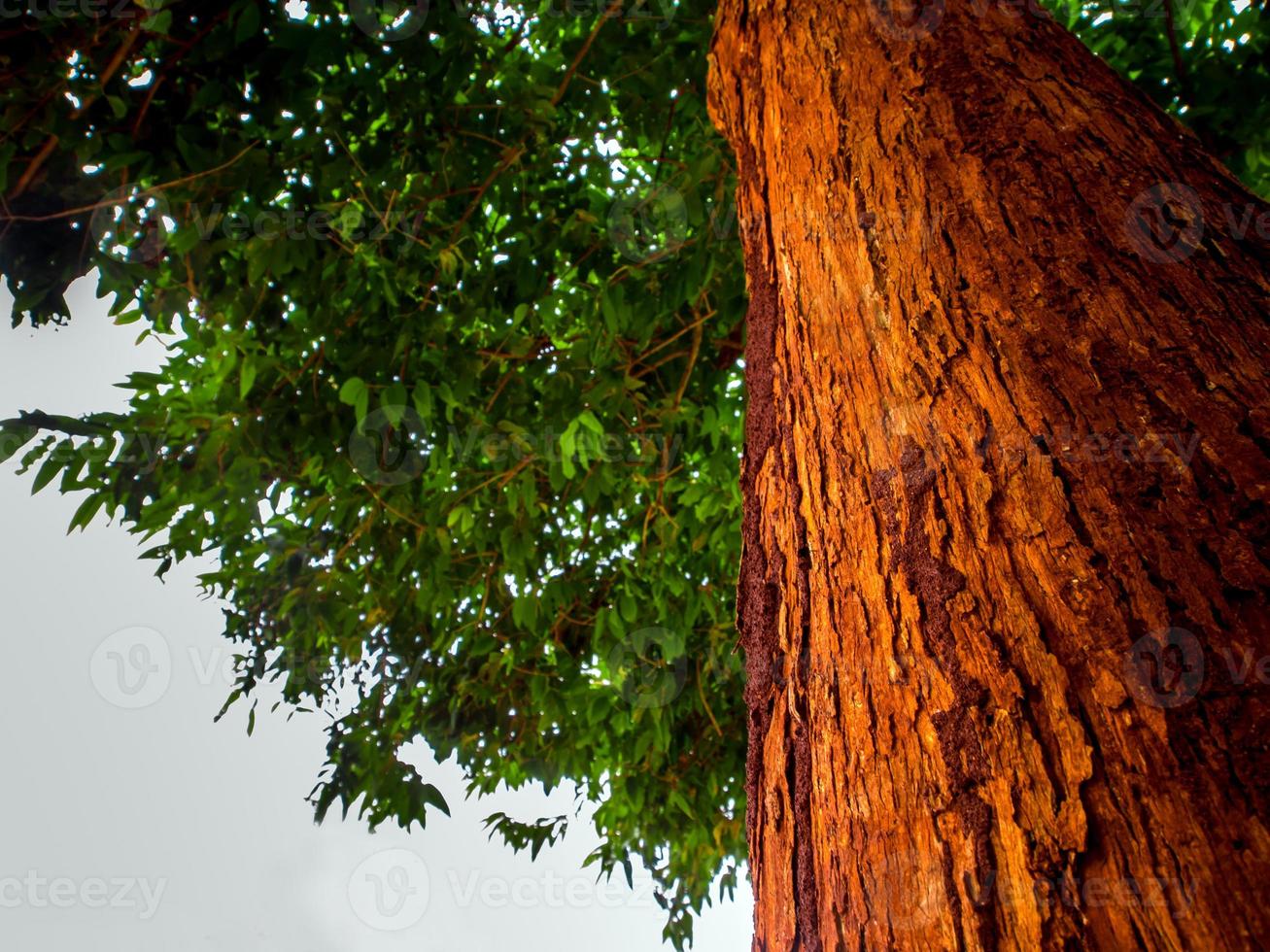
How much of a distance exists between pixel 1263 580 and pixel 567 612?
10.6 ft

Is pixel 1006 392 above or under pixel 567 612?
under

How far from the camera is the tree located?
633 mm

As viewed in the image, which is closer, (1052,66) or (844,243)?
(844,243)

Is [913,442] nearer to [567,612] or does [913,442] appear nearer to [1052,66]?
[1052,66]

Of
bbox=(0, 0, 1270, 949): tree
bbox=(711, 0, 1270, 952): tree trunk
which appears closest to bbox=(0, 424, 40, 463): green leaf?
bbox=(0, 0, 1270, 949): tree

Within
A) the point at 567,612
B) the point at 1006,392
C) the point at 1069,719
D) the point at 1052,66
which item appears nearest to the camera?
the point at 1069,719

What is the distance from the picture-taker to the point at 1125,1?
8.70ft

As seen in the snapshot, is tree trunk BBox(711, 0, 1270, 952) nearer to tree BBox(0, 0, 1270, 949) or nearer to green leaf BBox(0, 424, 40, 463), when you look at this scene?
tree BBox(0, 0, 1270, 949)

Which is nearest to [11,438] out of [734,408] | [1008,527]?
[734,408]

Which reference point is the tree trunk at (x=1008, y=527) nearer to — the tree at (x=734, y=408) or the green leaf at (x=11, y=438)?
the tree at (x=734, y=408)

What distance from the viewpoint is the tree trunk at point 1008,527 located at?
566mm

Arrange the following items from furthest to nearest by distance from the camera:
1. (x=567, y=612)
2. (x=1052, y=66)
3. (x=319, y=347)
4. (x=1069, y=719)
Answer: (x=567, y=612) < (x=319, y=347) < (x=1052, y=66) < (x=1069, y=719)

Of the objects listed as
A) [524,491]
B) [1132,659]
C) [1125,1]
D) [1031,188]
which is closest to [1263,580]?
[1132,659]

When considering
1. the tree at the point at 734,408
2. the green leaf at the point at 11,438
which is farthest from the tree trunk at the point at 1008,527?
the green leaf at the point at 11,438
